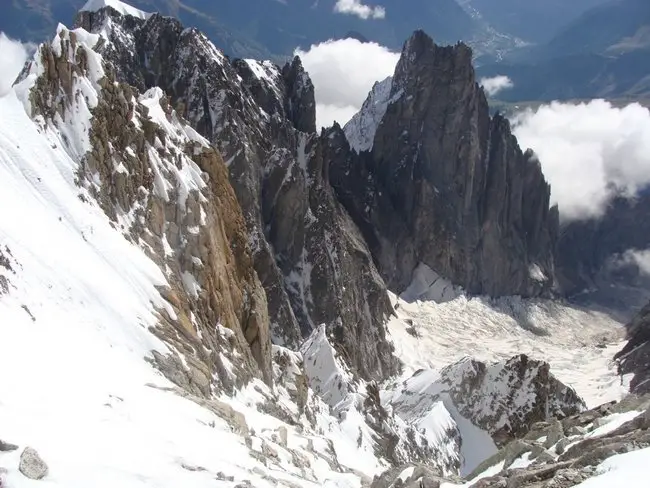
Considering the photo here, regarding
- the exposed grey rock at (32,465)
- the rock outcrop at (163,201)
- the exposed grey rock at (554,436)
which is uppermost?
the rock outcrop at (163,201)

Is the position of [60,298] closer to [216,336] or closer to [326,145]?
[216,336]

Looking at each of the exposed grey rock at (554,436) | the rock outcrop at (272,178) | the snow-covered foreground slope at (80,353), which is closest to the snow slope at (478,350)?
the rock outcrop at (272,178)

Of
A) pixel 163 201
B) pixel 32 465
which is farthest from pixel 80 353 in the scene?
pixel 163 201

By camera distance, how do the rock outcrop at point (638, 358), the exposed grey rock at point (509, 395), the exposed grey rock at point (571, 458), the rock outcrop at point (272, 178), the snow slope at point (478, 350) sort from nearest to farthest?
the exposed grey rock at point (571, 458) < the exposed grey rock at point (509, 395) < the rock outcrop at point (272, 178) < the rock outcrop at point (638, 358) < the snow slope at point (478, 350)

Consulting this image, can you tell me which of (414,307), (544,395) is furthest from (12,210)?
(414,307)

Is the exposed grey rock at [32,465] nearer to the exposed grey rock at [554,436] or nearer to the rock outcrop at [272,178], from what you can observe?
the exposed grey rock at [554,436]
